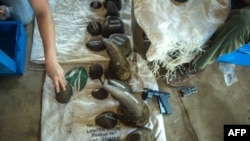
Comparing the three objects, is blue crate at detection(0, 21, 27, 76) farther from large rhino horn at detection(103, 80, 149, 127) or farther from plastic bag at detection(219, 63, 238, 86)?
plastic bag at detection(219, 63, 238, 86)

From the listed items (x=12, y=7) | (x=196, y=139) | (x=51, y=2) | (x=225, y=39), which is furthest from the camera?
(x=51, y=2)

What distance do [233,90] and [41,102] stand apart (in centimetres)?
99

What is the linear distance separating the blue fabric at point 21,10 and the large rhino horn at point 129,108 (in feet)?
2.07

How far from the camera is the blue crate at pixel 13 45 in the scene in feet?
4.67

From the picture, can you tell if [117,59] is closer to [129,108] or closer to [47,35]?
[129,108]

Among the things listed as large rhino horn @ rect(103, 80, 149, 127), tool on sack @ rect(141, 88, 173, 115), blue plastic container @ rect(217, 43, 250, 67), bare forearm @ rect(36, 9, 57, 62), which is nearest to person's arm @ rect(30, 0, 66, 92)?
bare forearm @ rect(36, 9, 57, 62)

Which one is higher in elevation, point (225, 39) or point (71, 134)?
point (225, 39)

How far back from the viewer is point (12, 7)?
1.53 meters

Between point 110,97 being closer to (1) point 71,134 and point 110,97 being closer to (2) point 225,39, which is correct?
(1) point 71,134

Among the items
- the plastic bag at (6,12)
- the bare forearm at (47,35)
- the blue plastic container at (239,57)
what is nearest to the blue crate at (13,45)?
the plastic bag at (6,12)

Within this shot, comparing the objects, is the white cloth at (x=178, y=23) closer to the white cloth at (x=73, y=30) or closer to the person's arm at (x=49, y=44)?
the white cloth at (x=73, y=30)

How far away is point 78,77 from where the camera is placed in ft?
4.93

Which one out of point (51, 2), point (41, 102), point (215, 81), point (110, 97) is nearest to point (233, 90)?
point (215, 81)

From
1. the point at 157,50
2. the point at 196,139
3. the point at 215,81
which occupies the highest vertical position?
the point at 157,50
